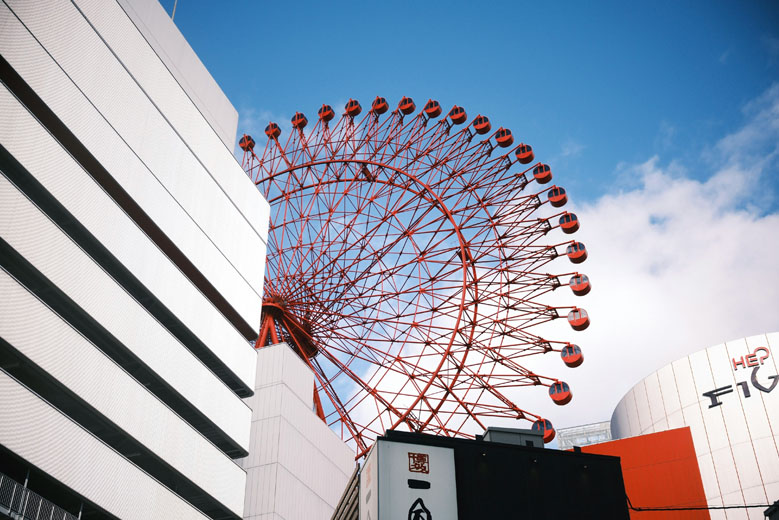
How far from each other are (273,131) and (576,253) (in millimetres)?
18131

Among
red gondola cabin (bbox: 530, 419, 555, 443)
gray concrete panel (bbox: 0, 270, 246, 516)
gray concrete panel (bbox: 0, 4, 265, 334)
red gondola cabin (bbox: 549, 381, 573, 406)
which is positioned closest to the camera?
gray concrete panel (bbox: 0, 270, 246, 516)

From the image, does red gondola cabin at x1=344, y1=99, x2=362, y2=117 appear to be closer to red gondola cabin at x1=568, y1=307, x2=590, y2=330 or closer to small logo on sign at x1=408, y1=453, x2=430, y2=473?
red gondola cabin at x1=568, y1=307, x2=590, y2=330

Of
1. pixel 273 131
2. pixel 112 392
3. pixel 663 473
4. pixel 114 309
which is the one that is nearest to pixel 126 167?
pixel 114 309

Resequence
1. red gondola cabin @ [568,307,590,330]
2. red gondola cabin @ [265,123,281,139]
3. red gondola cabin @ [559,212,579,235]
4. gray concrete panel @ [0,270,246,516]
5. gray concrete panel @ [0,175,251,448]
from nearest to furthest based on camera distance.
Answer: gray concrete panel @ [0,270,246,516] < gray concrete panel @ [0,175,251,448] < red gondola cabin @ [568,307,590,330] < red gondola cabin @ [559,212,579,235] < red gondola cabin @ [265,123,281,139]

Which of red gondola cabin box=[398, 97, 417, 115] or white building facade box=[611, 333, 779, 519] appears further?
red gondola cabin box=[398, 97, 417, 115]

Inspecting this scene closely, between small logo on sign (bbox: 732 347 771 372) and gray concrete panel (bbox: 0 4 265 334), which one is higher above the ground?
gray concrete panel (bbox: 0 4 265 334)

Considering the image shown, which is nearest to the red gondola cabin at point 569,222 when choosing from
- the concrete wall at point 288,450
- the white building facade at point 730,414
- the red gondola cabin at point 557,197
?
the red gondola cabin at point 557,197

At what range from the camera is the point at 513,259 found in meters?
36.1

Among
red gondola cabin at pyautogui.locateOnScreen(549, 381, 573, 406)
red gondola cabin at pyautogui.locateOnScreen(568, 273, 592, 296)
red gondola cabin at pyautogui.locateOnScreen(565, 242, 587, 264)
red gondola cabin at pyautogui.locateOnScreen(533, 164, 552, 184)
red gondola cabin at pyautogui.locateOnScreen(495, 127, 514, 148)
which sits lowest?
red gondola cabin at pyautogui.locateOnScreen(549, 381, 573, 406)

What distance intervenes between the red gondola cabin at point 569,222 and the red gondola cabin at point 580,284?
2830mm

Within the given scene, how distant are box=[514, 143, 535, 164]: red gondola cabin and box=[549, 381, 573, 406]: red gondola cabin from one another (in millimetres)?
11894

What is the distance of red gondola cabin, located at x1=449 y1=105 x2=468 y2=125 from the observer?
3978 centimetres

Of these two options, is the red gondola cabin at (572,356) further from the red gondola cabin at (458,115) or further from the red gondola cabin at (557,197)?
the red gondola cabin at (458,115)

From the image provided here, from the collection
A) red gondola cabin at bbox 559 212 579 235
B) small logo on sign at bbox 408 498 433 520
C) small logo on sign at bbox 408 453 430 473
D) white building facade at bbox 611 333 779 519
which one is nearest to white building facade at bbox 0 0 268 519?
small logo on sign at bbox 408 453 430 473
